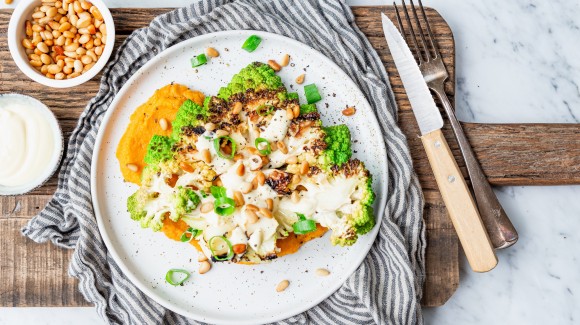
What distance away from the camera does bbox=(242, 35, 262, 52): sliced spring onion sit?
2.38 metres

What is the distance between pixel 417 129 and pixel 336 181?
1.55 feet

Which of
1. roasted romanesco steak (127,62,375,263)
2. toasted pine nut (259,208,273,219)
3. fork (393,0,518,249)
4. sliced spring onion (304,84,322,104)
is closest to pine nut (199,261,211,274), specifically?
roasted romanesco steak (127,62,375,263)

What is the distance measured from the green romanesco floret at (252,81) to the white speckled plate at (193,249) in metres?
0.09

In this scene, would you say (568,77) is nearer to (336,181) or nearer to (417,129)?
(417,129)

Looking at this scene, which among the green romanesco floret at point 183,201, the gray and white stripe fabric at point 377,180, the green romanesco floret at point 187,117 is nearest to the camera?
the green romanesco floret at point 183,201

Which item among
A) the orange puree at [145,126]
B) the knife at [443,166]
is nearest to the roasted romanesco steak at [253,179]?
the orange puree at [145,126]

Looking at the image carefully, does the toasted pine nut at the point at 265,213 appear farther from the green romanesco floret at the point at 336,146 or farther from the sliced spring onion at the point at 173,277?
the sliced spring onion at the point at 173,277

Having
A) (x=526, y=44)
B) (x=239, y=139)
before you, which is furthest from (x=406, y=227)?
(x=526, y=44)

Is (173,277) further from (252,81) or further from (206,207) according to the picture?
(252,81)

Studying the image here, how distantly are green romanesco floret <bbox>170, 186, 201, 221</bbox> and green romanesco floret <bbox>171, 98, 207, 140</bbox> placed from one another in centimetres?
21

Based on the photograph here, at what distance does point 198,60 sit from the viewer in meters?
2.38

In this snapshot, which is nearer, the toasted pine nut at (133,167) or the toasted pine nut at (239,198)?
the toasted pine nut at (239,198)

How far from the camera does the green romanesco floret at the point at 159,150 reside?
2.20 metres

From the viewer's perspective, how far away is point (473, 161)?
2389mm
